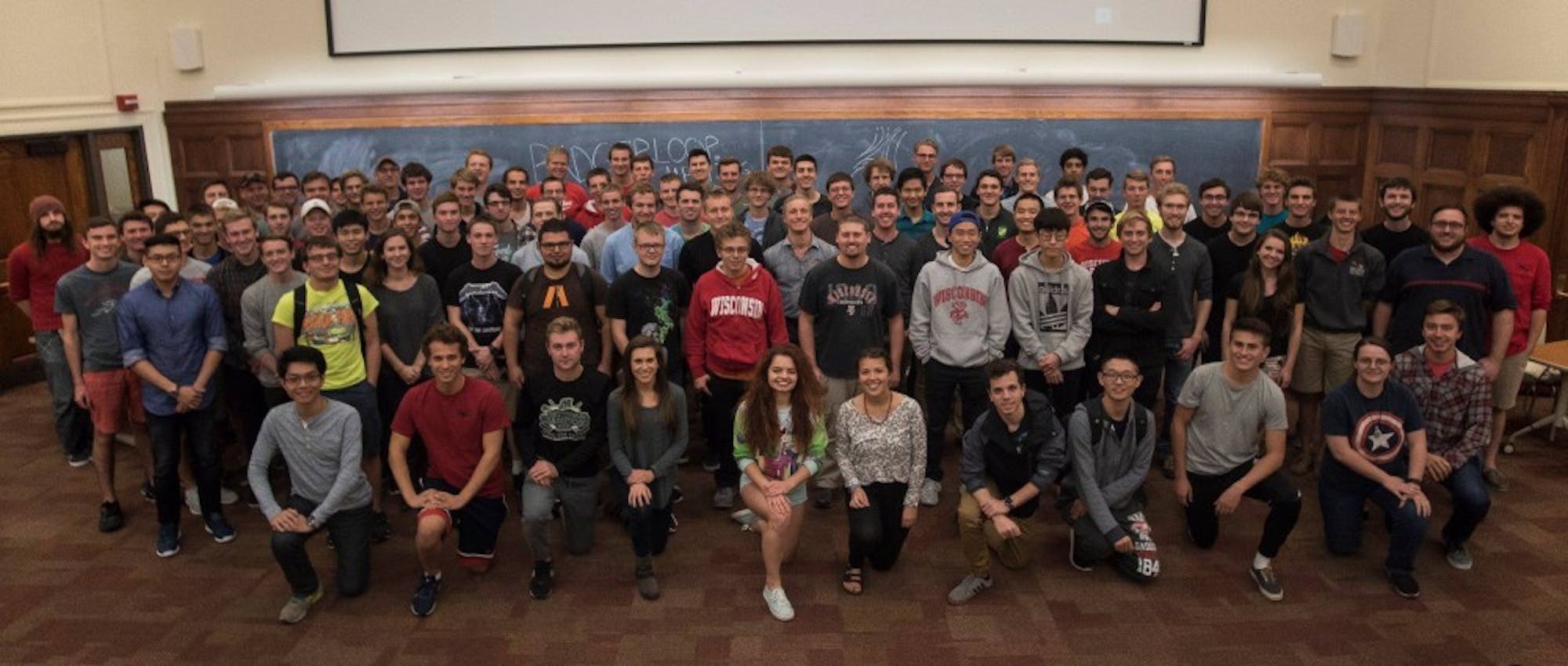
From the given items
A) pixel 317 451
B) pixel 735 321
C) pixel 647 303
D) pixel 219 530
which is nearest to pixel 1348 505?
pixel 735 321

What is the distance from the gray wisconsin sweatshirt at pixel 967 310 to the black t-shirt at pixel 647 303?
125cm

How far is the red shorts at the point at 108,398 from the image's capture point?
193 inches

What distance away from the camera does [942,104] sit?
8.68 metres

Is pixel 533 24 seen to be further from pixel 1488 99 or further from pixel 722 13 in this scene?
pixel 1488 99

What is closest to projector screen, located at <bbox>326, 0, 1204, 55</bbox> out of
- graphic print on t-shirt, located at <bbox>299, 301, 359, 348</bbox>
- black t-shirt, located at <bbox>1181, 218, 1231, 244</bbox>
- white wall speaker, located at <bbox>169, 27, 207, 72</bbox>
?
white wall speaker, located at <bbox>169, 27, 207, 72</bbox>

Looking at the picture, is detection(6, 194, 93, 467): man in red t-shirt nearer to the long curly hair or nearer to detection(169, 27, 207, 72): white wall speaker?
detection(169, 27, 207, 72): white wall speaker

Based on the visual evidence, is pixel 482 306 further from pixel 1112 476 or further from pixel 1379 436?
pixel 1379 436

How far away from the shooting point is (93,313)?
4.90 meters

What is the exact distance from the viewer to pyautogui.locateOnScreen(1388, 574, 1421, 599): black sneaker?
416 cm

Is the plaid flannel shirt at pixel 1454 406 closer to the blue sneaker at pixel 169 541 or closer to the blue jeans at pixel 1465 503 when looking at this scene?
the blue jeans at pixel 1465 503

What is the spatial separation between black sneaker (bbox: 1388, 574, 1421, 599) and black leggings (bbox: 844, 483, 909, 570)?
2.02 meters

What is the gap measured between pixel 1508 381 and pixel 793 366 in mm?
3845

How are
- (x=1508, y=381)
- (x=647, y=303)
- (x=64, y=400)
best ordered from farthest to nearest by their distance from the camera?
(x=64, y=400)
(x=1508, y=381)
(x=647, y=303)

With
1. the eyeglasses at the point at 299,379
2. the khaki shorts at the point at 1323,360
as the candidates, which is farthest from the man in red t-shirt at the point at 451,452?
the khaki shorts at the point at 1323,360
